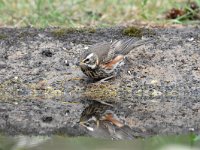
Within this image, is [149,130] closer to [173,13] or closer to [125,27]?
[125,27]

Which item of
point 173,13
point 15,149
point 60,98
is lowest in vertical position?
point 15,149

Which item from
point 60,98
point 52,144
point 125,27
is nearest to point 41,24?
point 125,27

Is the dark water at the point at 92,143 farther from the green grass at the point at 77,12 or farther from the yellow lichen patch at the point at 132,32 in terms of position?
the green grass at the point at 77,12

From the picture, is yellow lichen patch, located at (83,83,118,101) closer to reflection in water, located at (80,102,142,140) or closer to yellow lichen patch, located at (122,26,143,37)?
reflection in water, located at (80,102,142,140)

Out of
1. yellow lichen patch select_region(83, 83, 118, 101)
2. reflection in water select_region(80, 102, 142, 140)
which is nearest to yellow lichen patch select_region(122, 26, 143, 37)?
yellow lichen patch select_region(83, 83, 118, 101)

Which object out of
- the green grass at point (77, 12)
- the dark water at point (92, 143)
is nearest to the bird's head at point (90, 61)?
the dark water at point (92, 143)

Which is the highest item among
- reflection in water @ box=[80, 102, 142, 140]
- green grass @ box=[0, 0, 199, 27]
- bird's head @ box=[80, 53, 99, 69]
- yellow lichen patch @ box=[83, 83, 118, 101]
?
green grass @ box=[0, 0, 199, 27]

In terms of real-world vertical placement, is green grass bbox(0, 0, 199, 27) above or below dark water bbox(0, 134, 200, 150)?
above

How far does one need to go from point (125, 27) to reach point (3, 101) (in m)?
2.31

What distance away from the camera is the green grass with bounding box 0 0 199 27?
36.6ft

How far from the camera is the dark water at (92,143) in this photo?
6.79 m

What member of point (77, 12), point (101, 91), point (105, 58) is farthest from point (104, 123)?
point (77, 12)

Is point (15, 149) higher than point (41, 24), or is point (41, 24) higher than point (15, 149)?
point (41, 24)

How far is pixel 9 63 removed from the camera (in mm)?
9062
